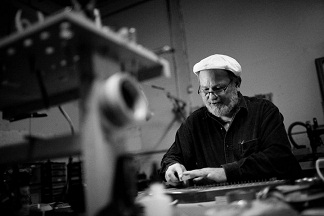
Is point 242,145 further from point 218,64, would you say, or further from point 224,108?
point 218,64

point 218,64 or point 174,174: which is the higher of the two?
point 218,64

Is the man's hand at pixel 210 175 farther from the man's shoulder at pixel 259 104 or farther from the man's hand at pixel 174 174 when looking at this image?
the man's shoulder at pixel 259 104

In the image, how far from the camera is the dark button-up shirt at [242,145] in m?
1.54

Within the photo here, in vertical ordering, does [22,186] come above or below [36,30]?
below

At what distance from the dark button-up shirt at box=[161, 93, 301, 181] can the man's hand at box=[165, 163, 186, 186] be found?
13 centimetres

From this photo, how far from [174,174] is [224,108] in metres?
0.64

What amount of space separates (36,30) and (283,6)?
3.44 m

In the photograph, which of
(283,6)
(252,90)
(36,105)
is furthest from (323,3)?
(36,105)

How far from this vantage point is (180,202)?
1200mm

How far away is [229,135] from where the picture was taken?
1.90 m

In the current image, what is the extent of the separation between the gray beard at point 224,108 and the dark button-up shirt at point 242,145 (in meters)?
0.04

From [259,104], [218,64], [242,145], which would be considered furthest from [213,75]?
[242,145]

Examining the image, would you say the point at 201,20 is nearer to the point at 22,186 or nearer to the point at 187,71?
the point at 187,71

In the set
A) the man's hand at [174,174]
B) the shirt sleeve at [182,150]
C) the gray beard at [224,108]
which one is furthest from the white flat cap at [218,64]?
the man's hand at [174,174]
